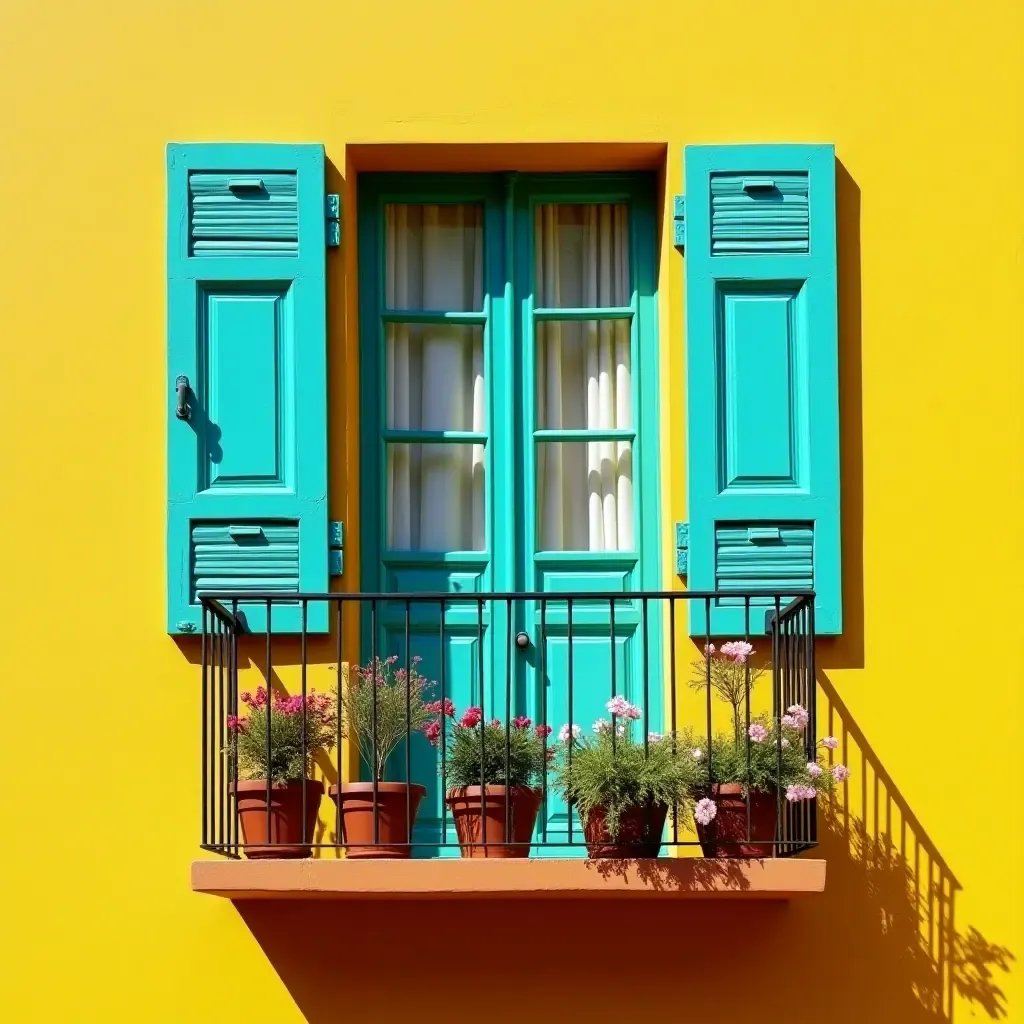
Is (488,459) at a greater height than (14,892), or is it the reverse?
(488,459)

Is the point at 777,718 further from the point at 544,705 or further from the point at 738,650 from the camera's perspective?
the point at 544,705

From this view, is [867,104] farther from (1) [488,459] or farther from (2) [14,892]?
(2) [14,892]

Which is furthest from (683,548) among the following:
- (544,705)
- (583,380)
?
(583,380)

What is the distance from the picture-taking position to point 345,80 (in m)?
9.12

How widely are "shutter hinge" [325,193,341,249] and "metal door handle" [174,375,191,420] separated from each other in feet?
2.57

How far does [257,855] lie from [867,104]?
3.68 meters

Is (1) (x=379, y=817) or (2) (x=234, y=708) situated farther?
(2) (x=234, y=708)

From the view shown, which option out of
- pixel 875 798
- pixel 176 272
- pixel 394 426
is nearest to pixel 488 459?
pixel 394 426

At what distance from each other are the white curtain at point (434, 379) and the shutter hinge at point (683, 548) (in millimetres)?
829

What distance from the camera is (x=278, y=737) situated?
8.26 meters

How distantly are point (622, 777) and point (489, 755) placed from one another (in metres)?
0.51

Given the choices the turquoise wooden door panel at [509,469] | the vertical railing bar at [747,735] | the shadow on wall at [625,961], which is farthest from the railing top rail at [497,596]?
the shadow on wall at [625,961]

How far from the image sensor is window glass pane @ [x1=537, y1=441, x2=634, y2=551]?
926 centimetres

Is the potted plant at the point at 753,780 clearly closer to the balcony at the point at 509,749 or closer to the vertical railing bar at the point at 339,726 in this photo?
the balcony at the point at 509,749
